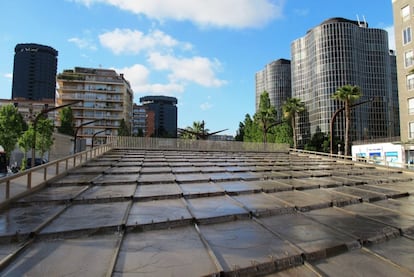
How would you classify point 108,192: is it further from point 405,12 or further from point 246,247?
point 405,12

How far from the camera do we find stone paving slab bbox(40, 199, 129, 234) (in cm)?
449

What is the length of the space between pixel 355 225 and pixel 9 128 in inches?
1696

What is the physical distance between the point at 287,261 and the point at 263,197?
3.92 metres

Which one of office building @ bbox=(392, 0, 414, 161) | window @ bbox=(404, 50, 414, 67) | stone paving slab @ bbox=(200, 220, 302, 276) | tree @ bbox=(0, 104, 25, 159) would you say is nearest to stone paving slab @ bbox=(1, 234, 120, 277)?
stone paving slab @ bbox=(200, 220, 302, 276)

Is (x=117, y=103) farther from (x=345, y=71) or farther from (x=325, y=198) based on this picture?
(x=325, y=198)

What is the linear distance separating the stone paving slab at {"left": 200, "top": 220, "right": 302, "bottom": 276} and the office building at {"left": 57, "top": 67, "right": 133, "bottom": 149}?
76.0m

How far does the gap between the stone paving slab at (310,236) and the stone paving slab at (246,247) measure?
21 cm

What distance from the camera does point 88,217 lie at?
5.14 metres

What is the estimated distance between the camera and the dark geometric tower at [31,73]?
532 ft

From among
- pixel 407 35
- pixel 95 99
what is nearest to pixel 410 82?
pixel 407 35

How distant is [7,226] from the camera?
4.52m

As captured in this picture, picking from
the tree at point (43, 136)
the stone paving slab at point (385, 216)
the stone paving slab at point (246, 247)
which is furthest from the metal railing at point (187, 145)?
the stone paving slab at point (246, 247)

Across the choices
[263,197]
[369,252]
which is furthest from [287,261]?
[263,197]

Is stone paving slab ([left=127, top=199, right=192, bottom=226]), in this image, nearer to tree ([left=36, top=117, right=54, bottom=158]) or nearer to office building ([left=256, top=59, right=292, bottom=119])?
tree ([left=36, top=117, right=54, bottom=158])
